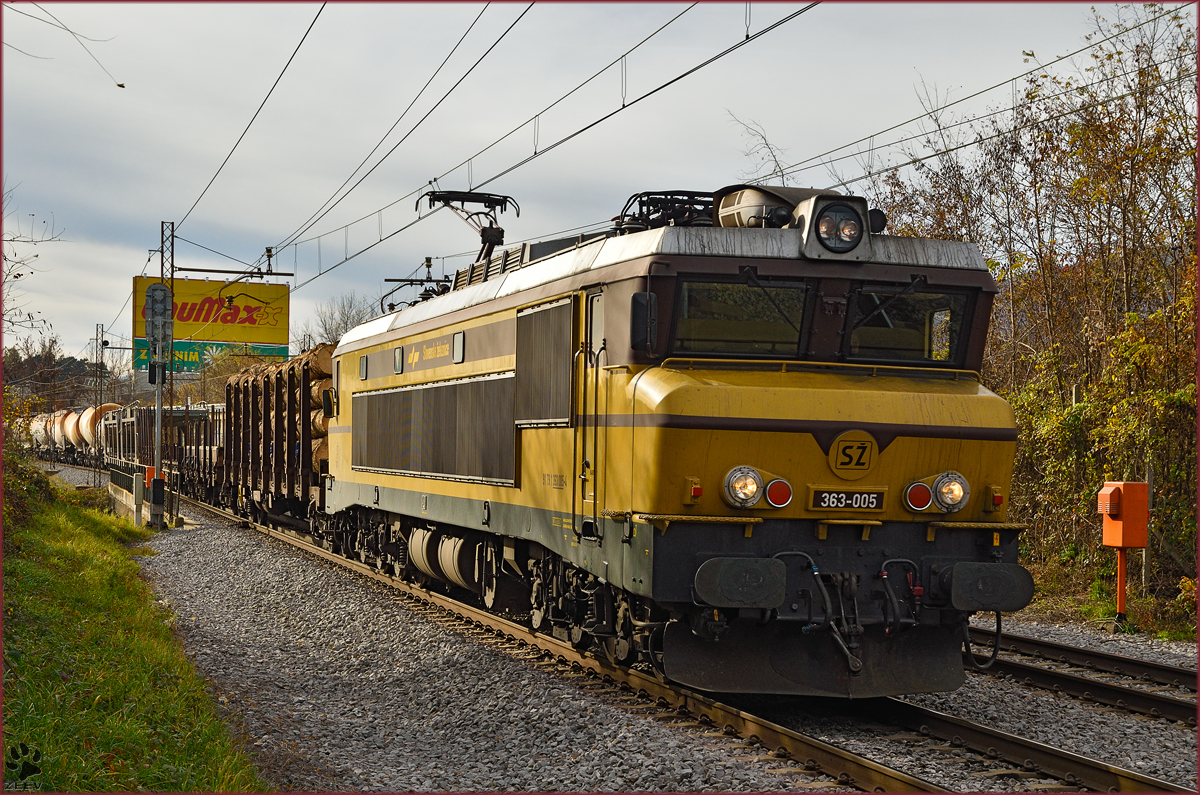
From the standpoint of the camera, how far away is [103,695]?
27.0ft

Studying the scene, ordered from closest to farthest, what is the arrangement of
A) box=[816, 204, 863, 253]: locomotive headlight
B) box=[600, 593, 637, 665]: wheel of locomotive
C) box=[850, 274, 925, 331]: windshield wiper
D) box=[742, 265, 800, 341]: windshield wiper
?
box=[742, 265, 800, 341]: windshield wiper, box=[816, 204, 863, 253]: locomotive headlight, box=[850, 274, 925, 331]: windshield wiper, box=[600, 593, 637, 665]: wheel of locomotive

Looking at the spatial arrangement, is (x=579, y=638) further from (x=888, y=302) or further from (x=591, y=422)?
(x=888, y=302)

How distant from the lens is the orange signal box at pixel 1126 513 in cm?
1224

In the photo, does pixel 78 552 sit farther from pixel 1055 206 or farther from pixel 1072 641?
pixel 1055 206

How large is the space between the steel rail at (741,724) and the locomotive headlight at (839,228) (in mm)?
3600

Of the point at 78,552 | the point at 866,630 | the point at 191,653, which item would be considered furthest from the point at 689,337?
the point at 78,552

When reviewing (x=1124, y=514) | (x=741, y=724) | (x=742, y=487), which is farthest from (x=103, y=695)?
(x=1124, y=514)

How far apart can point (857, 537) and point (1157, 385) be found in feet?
27.0

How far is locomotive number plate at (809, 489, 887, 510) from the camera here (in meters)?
7.86

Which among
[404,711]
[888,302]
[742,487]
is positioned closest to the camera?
[742,487]

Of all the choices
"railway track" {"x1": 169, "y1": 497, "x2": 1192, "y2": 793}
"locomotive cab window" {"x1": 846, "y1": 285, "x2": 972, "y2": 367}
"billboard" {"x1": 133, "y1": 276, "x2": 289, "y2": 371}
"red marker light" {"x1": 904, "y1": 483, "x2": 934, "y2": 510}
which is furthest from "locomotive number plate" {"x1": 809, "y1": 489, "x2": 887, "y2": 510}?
"billboard" {"x1": 133, "y1": 276, "x2": 289, "y2": 371}

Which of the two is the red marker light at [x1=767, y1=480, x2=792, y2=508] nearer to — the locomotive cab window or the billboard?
the locomotive cab window

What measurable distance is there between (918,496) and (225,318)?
5258cm

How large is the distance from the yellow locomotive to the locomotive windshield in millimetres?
15
